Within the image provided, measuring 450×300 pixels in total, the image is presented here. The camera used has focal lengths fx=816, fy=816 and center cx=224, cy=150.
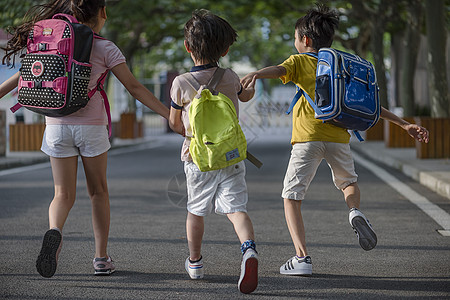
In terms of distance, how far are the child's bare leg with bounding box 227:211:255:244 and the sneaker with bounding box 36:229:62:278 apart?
3.20 feet

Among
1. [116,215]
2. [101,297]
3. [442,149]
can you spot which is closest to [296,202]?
[101,297]

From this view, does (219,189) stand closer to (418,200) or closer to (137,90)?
(137,90)

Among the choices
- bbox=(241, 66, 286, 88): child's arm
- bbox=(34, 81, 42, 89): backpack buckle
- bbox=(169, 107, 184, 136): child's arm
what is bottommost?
bbox=(169, 107, 184, 136): child's arm

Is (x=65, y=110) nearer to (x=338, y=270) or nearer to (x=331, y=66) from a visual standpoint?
(x=331, y=66)

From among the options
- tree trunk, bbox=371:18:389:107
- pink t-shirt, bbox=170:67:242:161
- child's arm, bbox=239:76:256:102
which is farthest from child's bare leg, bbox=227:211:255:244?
tree trunk, bbox=371:18:389:107

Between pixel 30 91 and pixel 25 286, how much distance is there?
1.11 metres

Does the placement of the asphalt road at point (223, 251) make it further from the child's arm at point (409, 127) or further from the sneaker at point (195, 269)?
the child's arm at point (409, 127)

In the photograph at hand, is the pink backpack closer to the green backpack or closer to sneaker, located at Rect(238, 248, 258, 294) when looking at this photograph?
the green backpack

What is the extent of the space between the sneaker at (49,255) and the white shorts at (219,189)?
777mm

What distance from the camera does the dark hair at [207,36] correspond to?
176 inches

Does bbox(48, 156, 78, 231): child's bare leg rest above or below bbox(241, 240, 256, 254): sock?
above

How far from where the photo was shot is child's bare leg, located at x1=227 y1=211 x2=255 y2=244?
4.45 m

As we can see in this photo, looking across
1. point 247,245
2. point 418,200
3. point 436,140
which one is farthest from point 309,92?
point 436,140

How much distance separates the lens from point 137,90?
15.9ft
